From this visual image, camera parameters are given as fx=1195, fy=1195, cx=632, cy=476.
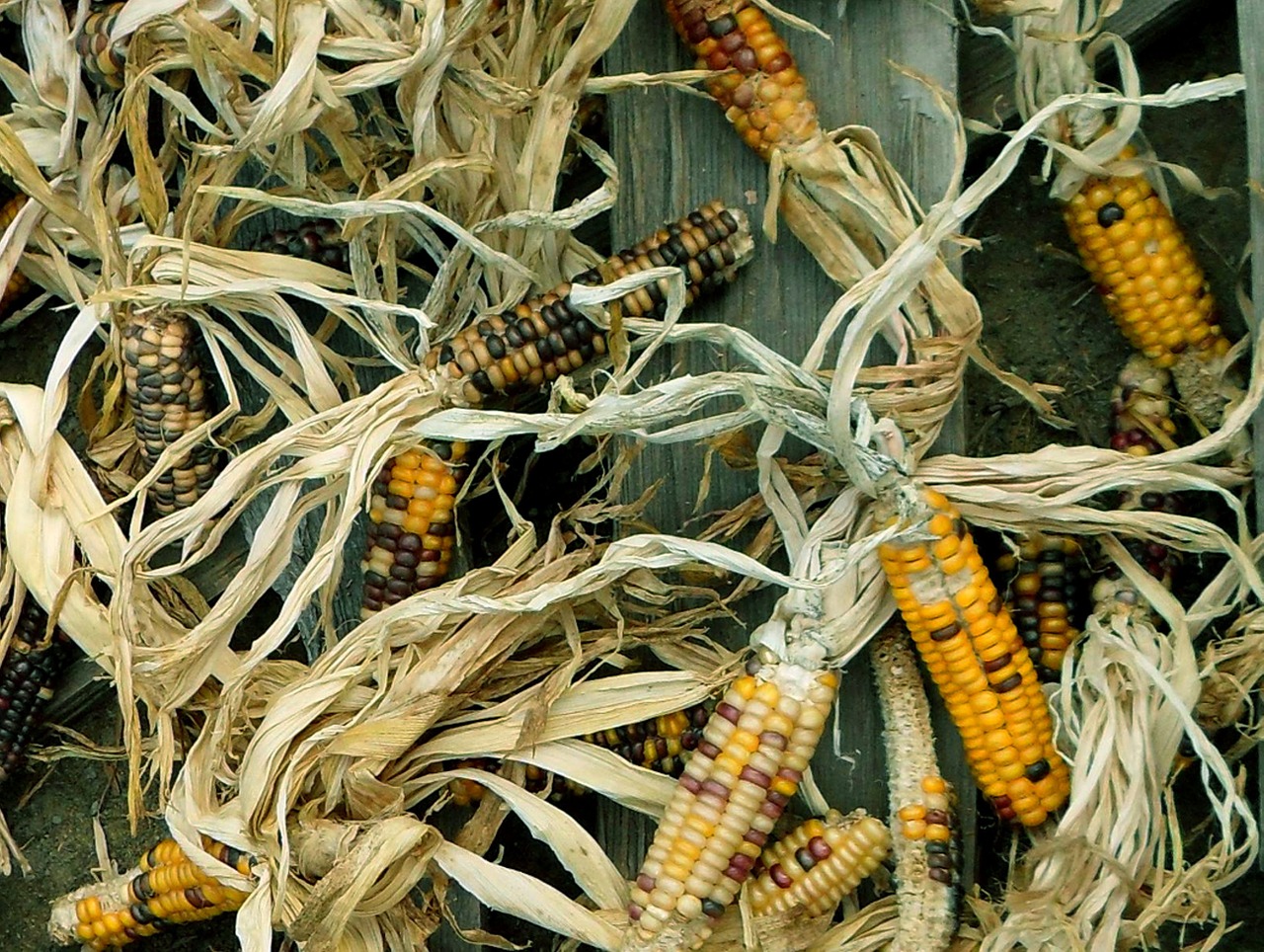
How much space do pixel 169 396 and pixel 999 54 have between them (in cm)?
129

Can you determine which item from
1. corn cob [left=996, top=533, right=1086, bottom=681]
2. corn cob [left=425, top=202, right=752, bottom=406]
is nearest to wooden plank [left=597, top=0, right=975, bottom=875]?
corn cob [left=425, top=202, right=752, bottom=406]

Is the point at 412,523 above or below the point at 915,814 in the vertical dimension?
above

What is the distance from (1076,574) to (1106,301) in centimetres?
39

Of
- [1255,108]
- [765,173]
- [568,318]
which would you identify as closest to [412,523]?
[568,318]

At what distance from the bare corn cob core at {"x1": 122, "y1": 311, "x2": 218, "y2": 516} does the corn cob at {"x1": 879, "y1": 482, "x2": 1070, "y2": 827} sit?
100cm

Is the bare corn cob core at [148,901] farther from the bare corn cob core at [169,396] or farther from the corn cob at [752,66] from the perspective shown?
the corn cob at [752,66]

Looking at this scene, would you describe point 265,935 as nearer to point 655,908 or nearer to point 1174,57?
point 655,908

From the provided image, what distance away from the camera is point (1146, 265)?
1617 millimetres

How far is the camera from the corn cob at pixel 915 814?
5.13 ft

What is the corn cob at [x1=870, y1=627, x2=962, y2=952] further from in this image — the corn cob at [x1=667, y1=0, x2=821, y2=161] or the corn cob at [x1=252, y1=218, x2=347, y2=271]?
the corn cob at [x1=252, y1=218, x2=347, y2=271]

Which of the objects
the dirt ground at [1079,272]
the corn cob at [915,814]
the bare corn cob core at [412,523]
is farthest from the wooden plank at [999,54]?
the bare corn cob core at [412,523]

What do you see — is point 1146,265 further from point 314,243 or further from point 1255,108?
point 314,243

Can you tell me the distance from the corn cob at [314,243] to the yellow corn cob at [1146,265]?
1.03 meters

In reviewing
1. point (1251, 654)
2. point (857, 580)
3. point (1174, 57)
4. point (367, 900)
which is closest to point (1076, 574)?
point (1251, 654)
